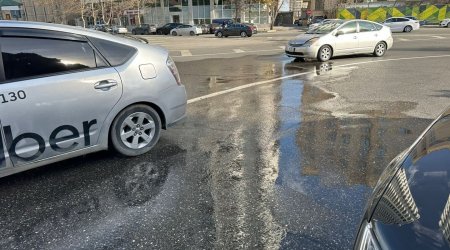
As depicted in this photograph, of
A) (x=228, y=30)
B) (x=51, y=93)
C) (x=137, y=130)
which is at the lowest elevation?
(x=137, y=130)

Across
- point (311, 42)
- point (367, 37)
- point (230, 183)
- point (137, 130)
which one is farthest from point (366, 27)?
point (230, 183)

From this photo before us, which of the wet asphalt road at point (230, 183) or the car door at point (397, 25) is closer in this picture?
the wet asphalt road at point (230, 183)

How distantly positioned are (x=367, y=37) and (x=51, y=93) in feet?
41.4

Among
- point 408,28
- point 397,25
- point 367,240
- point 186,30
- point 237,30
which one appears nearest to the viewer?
point 367,240

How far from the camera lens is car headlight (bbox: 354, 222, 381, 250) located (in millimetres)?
1618

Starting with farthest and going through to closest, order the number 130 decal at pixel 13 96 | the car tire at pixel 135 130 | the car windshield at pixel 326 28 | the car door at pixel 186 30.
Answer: the car door at pixel 186 30
the car windshield at pixel 326 28
the car tire at pixel 135 130
the number 130 decal at pixel 13 96

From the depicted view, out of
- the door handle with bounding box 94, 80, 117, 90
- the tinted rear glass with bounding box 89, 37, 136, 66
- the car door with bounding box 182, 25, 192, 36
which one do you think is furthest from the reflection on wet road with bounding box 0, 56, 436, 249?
the car door with bounding box 182, 25, 192, 36

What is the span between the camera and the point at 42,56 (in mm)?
3744

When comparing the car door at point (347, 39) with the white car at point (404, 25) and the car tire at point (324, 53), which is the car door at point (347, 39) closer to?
the car tire at point (324, 53)

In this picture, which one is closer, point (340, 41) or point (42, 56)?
point (42, 56)

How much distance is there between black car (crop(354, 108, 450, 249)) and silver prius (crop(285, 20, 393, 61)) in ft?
37.2

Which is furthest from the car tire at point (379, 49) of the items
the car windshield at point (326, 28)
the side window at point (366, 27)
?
the car windshield at point (326, 28)

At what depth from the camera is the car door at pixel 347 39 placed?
13438 mm

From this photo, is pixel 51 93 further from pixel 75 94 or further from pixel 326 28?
pixel 326 28
